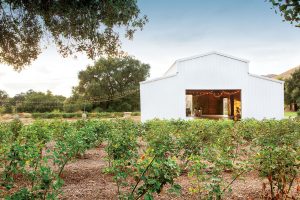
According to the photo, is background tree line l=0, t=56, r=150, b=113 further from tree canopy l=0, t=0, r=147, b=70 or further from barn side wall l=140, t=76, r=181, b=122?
tree canopy l=0, t=0, r=147, b=70

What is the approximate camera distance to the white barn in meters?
21.3

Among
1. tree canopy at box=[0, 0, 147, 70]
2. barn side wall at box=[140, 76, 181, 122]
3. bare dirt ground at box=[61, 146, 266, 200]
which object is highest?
tree canopy at box=[0, 0, 147, 70]

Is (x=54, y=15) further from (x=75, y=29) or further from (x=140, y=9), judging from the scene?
(x=140, y=9)

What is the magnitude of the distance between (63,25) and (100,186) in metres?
5.53

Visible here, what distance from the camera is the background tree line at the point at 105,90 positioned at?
52.3 metres

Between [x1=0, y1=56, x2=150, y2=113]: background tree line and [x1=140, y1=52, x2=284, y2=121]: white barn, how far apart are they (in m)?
29.6

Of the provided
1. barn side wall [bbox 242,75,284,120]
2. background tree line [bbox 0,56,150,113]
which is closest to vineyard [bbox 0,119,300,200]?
barn side wall [bbox 242,75,284,120]

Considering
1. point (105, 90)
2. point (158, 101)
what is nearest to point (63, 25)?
point (158, 101)

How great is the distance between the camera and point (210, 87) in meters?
21.9

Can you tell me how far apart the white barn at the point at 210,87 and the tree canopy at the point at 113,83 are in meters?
29.9

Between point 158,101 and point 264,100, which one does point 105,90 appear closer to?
point 158,101

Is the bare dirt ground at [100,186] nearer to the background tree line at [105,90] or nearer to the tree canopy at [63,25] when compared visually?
the tree canopy at [63,25]

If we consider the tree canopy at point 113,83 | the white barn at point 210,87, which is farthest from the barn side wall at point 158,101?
the tree canopy at point 113,83

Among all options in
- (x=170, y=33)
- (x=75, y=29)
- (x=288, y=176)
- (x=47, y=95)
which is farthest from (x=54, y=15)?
(x=47, y=95)
